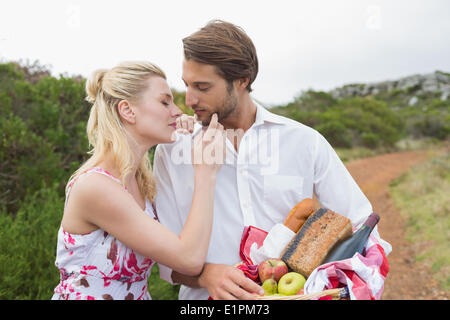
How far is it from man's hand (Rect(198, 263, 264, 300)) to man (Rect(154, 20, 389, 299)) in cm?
25

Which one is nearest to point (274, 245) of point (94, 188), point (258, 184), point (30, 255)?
point (258, 184)

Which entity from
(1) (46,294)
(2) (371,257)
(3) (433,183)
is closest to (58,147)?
(1) (46,294)

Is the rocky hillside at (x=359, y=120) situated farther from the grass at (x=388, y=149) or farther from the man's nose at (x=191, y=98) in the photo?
the man's nose at (x=191, y=98)

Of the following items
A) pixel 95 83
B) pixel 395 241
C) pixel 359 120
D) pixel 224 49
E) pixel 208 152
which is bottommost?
pixel 359 120

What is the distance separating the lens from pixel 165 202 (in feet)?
8.25

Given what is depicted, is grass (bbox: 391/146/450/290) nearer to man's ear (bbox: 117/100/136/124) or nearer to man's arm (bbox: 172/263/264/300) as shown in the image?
man's arm (bbox: 172/263/264/300)

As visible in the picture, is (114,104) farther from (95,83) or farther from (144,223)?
(144,223)

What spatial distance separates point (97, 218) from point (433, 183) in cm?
1180

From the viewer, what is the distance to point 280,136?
8.41 ft

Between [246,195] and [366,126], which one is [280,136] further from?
[366,126]

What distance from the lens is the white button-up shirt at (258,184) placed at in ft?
7.95

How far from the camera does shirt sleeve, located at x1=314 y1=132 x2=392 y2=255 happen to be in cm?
235

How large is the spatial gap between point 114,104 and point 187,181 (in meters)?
0.65

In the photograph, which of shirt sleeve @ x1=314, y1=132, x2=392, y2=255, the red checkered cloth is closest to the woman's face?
shirt sleeve @ x1=314, y1=132, x2=392, y2=255
